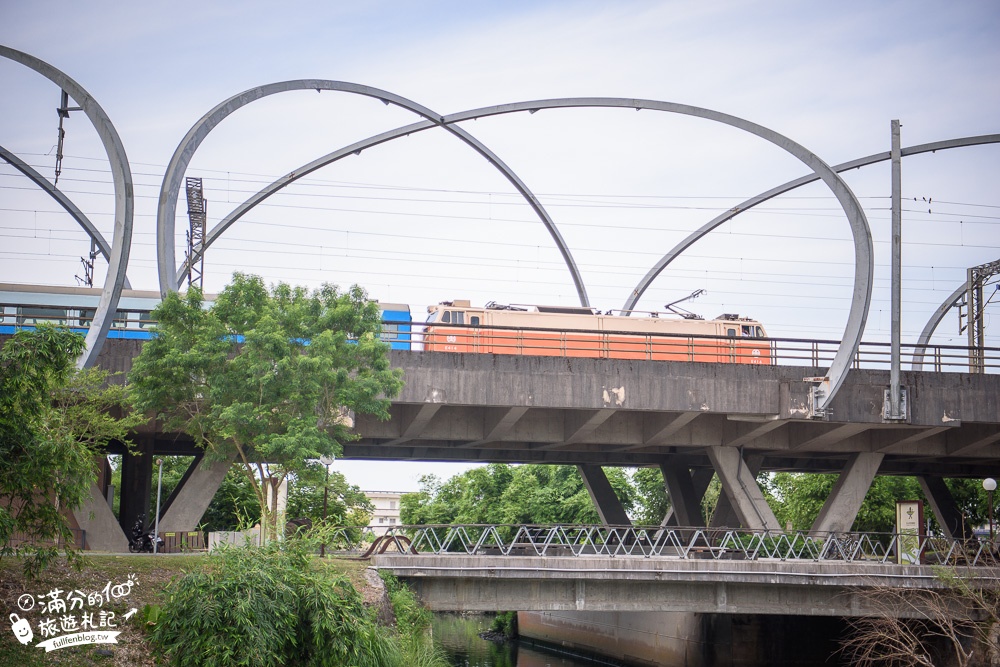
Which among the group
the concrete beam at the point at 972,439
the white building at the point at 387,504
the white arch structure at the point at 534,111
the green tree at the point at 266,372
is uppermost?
the white arch structure at the point at 534,111

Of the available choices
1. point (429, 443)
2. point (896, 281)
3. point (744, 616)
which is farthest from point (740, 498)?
point (429, 443)

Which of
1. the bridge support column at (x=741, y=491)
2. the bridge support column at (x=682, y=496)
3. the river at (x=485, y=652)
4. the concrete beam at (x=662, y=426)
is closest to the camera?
the concrete beam at (x=662, y=426)

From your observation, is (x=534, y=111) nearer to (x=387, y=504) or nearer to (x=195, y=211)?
(x=195, y=211)

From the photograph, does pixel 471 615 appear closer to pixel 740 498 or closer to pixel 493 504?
pixel 493 504

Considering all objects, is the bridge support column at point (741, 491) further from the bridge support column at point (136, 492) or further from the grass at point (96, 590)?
the bridge support column at point (136, 492)

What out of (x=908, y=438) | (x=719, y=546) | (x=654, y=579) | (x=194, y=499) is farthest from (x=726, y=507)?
(x=194, y=499)

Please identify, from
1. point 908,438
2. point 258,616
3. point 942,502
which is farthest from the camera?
point 942,502

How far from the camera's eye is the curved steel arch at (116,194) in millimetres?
28453

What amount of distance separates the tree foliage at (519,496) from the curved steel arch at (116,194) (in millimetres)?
40455

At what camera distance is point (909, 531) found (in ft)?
109

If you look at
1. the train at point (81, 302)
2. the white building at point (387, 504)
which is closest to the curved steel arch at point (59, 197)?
the train at point (81, 302)

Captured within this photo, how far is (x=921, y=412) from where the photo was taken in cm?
3428

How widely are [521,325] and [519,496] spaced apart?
111 ft

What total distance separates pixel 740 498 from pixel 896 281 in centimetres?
911
